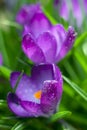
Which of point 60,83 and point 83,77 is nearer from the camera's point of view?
point 60,83

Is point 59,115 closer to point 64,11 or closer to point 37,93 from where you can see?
point 37,93

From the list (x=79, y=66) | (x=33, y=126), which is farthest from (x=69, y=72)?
(x=33, y=126)

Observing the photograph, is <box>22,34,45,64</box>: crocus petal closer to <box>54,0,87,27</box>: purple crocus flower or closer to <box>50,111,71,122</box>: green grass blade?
<box>50,111,71,122</box>: green grass blade

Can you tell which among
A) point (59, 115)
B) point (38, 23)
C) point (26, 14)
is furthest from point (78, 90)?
point (26, 14)

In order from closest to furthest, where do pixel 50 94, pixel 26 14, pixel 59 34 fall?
pixel 50 94 < pixel 59 34 < pixel 26 14

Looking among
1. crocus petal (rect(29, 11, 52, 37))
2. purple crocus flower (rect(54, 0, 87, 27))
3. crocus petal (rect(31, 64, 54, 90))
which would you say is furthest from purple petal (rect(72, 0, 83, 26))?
crocus petal (rect(31, 64, 54, 90))

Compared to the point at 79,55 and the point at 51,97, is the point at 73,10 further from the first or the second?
the point at 51,97

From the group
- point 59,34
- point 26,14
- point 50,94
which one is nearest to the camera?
point 50,94
